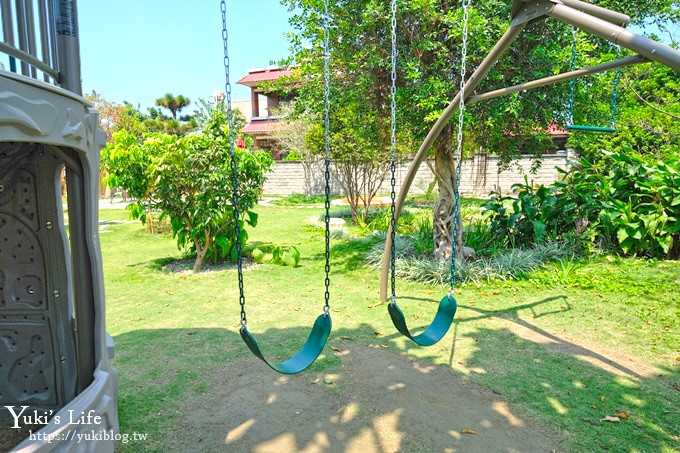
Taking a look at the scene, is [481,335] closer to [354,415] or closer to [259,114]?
[354,415]

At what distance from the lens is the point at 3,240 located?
2.53m

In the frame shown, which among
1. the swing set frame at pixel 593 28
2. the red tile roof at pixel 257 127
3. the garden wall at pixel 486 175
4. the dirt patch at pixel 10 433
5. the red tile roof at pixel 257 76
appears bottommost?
the dirt patch at pixel 10 433

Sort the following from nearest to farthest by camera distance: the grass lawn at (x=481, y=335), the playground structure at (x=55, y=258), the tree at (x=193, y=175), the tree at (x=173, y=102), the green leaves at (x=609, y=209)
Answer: the playground structure at (x=55, y=258) < the grass lawn at (x=481, y=335) < the green leaves at (x=609, y=209) < the tree at (x=193, y=175) < the tree at (x=173, y=102)

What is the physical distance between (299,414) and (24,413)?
1.73m

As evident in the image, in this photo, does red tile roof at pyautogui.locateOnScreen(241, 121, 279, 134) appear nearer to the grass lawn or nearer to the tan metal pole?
the grass lawn

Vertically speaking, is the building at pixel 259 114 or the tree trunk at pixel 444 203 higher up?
the building at pixel 259 114

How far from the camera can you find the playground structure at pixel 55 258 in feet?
6.88

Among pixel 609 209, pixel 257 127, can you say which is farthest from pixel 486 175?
pixel 257 127

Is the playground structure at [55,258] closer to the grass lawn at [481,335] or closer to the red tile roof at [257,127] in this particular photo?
the grass lawn at [481,335]

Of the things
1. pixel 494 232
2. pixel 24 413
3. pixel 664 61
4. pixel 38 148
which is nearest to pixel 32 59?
pixel 38 148

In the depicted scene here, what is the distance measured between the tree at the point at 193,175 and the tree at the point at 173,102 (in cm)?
3524

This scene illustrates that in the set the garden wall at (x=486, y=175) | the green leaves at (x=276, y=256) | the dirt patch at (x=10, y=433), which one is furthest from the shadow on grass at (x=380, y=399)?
the garden wall at (x=486, y=175)

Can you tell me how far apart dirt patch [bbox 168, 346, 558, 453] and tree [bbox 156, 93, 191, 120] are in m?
39.6

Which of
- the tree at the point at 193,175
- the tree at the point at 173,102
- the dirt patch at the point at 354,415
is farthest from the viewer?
the tree at the point at 173,102
